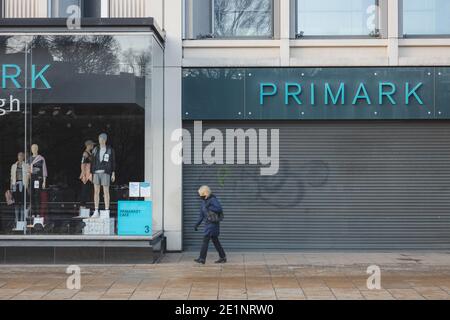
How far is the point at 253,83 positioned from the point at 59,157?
15.9 ft

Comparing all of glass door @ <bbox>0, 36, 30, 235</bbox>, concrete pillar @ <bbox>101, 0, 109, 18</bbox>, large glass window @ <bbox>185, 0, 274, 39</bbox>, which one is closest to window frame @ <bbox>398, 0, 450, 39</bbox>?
large glass window @ <bbox>185, 0, 274, 39</bbox>

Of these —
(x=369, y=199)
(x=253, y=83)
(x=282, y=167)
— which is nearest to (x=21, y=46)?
(x=253, y=83)

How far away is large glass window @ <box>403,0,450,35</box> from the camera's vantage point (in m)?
15.5

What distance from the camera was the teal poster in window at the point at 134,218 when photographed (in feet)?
44.8

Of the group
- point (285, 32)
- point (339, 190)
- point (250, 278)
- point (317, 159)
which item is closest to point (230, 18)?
point (285, 32)

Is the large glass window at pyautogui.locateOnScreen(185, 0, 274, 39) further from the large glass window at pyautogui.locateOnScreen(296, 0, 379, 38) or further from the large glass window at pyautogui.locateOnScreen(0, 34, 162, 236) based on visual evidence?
the large glass window at pyautogui.locateOnScreen(0, 34, 162, 236)

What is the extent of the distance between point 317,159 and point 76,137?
5.72m

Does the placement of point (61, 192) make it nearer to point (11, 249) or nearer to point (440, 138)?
point (11, 249)

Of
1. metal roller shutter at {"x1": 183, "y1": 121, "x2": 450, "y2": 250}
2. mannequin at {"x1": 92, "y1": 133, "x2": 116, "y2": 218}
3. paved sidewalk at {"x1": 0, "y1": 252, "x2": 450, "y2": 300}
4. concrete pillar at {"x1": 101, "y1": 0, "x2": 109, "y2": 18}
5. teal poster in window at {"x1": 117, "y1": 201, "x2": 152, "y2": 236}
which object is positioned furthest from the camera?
concrete pillar at {"x1": 101, "y1": 0, "x2": 109, "y2": 18}

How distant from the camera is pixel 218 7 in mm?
15742

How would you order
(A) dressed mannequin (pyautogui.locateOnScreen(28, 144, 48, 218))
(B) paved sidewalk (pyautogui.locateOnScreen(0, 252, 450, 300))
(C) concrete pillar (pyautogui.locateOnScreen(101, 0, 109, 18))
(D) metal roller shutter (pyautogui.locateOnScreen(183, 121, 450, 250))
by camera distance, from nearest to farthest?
(B) paved sidewalk (pyautogui.locateOnScreen(0, 252, 450, 300))
(A) dressed mannequin (pyautogui.locateOnScreen(28, 144, 48, 218))
(D) metal roller shutter (pyautogui.locateOnScreen(183, 121, 450, 250))
(C) concrete pillar (pyautogui.locateOnScreen(101, 0, 109, 18))

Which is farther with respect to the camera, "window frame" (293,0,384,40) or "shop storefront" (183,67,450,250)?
"window frame" (293,0,384,40)

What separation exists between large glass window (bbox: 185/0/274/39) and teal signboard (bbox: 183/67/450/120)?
1.02 m

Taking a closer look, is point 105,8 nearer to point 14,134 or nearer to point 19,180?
point 14,134
